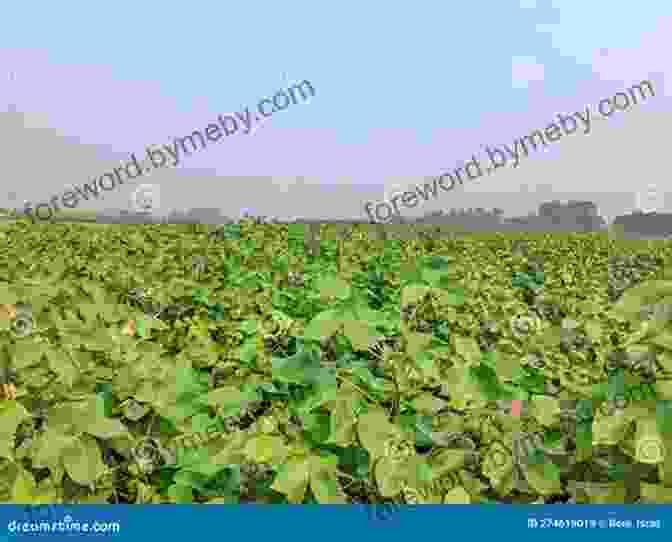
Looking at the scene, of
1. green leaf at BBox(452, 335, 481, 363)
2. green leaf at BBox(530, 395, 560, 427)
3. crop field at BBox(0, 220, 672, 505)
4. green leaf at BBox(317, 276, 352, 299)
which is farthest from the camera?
green leaf at BBox(452, 335, 481, 363)

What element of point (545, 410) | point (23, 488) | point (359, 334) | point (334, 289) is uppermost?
point (334, 289)

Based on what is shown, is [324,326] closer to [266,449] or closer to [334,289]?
[334,289]

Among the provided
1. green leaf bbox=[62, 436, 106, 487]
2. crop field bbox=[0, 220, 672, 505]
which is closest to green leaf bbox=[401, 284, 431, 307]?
crop field bbox=[0, 220, 672, 505]

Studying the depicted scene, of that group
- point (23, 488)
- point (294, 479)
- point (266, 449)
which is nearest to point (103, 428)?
point (23, 488)

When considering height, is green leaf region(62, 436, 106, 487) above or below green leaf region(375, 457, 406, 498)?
above

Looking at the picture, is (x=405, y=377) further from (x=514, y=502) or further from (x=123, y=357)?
(x=123, y=357)

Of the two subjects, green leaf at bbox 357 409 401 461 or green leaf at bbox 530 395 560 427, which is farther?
green leaf at bbox 530 395 560 427

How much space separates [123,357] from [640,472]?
1.74 meters

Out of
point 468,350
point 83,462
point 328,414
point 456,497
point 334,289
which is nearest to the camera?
point 456,497

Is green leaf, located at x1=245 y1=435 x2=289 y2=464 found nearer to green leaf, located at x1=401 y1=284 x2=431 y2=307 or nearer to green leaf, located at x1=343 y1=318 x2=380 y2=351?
green leaf, located at x1=343 y1=318 x2=380 y2=351

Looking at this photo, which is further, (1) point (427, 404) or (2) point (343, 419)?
(1) point (427, 404)

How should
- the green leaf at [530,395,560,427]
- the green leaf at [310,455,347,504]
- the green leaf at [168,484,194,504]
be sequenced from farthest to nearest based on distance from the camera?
the green leaf at [530,395,560,427], the green leaf at [168,484,194,504], the green leaf at [310,455,347,504]

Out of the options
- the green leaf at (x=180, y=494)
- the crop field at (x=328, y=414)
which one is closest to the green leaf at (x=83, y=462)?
the crop field at (x=328, y=414)

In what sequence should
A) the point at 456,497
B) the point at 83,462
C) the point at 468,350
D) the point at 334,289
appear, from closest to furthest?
the point at 456,497, the point at 83,462, the point at 334,289, the point at 468,350
